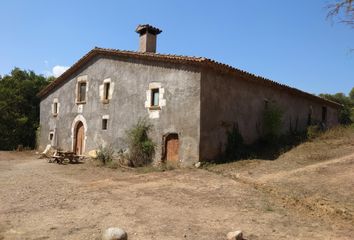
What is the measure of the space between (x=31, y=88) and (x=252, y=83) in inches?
742

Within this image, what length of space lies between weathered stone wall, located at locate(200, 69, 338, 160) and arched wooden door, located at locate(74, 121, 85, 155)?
351 inches

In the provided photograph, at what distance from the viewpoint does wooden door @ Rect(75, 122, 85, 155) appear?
70.5ft

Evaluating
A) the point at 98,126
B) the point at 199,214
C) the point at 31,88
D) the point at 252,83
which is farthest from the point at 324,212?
the point at 31,88

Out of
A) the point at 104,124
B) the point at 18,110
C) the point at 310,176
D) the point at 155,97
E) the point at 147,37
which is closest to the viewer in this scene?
the point at 310,176

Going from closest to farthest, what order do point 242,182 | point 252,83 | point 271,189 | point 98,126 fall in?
point 271,189 → point 242,182 → point 252,83 → point 98,126

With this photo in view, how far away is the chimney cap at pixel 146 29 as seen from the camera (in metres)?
20.2

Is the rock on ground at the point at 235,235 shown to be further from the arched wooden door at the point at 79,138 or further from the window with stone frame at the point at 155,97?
the arched wooden door at the point at 79,138

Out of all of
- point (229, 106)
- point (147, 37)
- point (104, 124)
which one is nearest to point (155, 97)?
point (229, 106)

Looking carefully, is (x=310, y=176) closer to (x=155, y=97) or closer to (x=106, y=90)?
(x=155, y=97)

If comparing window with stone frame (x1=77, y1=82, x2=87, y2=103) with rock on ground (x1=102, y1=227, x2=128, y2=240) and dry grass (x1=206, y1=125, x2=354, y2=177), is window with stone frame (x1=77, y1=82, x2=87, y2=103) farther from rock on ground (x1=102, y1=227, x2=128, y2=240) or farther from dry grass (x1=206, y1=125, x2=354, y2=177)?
rock on ground (x1=102, y1=227, x2=128, y2=240)

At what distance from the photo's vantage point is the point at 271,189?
35.9ft

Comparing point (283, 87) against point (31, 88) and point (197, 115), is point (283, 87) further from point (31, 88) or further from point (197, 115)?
point (31, 88)

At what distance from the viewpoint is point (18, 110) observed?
28594 millimetres

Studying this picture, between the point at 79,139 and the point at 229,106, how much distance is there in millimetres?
9696
